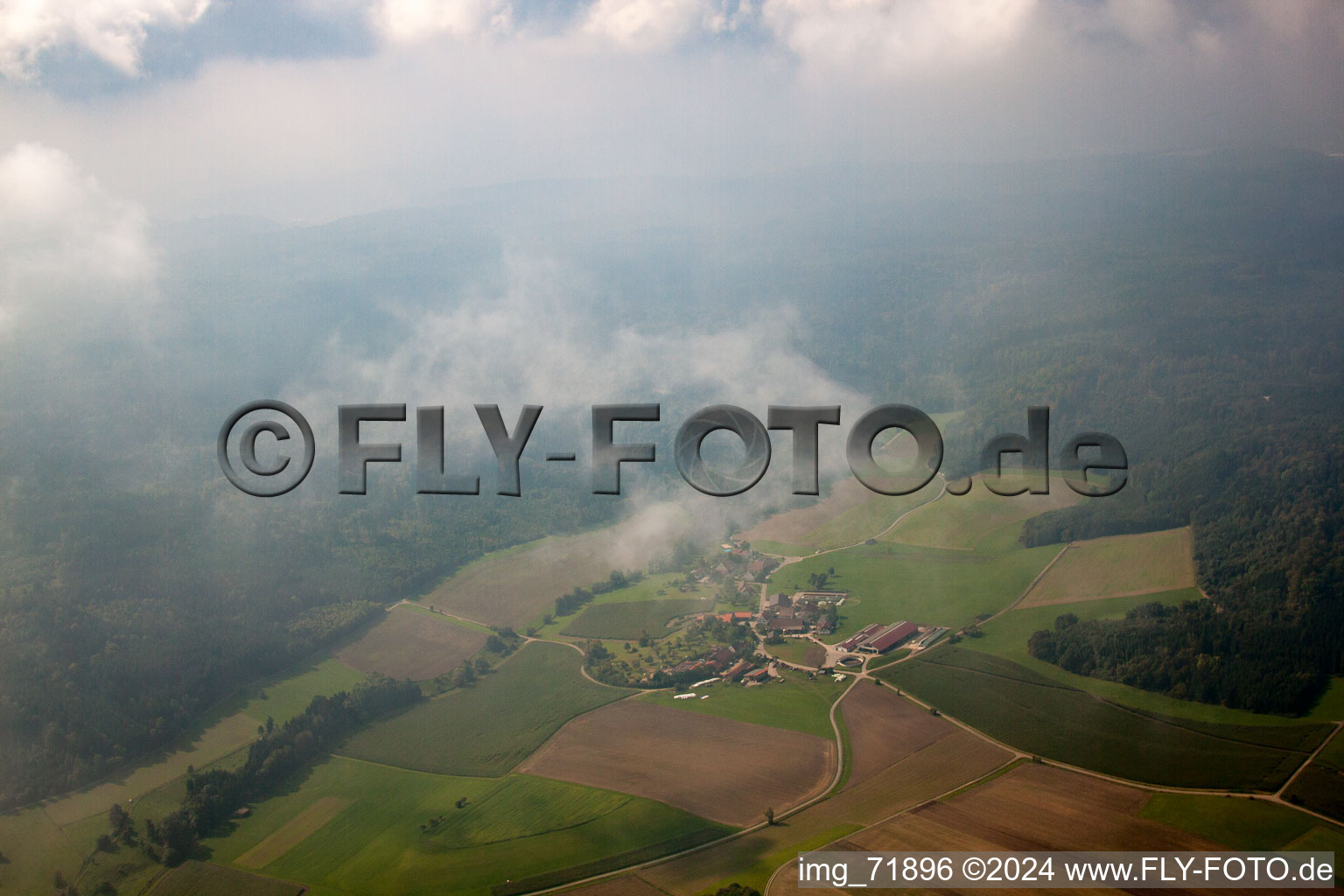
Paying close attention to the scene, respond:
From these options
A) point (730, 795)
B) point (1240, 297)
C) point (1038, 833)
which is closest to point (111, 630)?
point (730, 795)

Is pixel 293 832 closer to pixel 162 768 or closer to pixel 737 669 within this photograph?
pixel 162 768

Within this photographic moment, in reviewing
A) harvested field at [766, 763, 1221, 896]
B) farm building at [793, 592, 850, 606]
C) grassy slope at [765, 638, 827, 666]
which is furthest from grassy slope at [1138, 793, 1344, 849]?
farm building at [793, 592, 850, 606]

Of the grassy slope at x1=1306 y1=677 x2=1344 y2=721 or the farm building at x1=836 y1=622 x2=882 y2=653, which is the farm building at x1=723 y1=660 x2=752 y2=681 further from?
the grassy slope at x1=1306 y1=677 x2=1344 y2=721

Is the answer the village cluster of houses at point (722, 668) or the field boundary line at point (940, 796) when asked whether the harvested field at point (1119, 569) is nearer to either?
the field boundary line at point (940, 796)

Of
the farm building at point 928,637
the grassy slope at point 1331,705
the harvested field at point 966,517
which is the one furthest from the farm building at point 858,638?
the grassy slope at point 1331,705

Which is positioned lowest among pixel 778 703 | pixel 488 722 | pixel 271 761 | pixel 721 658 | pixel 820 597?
pixel 271 761

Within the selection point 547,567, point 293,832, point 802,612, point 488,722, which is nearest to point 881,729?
point 802,612
